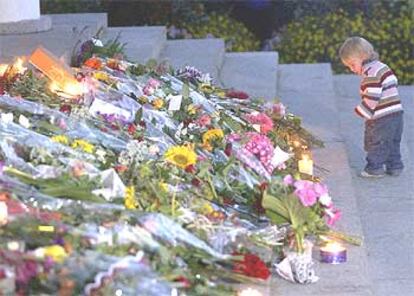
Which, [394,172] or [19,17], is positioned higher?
[19,17]

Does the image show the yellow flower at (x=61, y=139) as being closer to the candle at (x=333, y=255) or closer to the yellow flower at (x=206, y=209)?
the yellow flower at (x=206, y=209)

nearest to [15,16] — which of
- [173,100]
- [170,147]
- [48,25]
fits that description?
[48,25]

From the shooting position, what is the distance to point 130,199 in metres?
4.20

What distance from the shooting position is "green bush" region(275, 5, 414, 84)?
938 cm

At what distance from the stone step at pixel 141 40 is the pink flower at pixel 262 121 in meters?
1.41

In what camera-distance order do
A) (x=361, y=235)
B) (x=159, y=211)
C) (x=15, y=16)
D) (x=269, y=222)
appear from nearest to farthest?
(x=159, y=211), (x=269, y=222), (x=361, y=235), (x=15, y=16)

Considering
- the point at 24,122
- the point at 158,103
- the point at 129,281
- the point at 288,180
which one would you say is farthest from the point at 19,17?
the point at 129,281

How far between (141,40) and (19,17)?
969 mm

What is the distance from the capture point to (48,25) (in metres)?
7.68

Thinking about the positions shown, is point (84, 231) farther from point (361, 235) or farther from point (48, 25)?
point (48, 25)

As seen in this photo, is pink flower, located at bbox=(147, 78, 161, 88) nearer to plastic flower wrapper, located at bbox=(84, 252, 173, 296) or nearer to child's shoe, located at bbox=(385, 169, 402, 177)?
child's shoe, located at bbox=(385, 169, 402, 177)

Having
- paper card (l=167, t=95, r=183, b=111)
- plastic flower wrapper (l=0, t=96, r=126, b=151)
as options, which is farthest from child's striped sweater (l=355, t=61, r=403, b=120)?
plastic flower wrapper (l=0, t=96, r=126, b=151)

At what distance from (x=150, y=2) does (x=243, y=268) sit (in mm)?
5995

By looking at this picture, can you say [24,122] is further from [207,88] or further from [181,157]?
[207,88]
